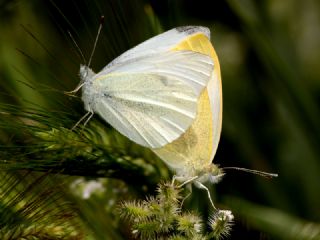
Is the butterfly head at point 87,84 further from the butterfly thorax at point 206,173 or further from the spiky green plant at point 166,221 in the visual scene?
the spiky green plant at point 166,221

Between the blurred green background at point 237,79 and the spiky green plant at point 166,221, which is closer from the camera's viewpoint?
the spiky green plant at point 166,221

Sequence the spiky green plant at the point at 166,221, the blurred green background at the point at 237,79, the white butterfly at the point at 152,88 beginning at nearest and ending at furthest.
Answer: the spiky green plant at the point at 166,221, the blurred green background at the point at 237,79, the white butterfly at the point at 152,88

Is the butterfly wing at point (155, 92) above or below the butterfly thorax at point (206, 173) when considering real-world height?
above

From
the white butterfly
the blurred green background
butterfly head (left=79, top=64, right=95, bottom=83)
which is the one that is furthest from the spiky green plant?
butterfly head (left=79, top=64, right=95, bottom=83)

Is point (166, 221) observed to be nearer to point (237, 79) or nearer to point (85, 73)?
point (85, 73)

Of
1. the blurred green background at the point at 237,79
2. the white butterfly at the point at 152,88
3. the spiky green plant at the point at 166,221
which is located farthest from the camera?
the white butterfly at the point at 152,88

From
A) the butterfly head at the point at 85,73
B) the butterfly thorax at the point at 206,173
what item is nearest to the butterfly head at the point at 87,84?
the butterfly head at the point at 85,73

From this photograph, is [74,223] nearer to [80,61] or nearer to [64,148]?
[64,148]

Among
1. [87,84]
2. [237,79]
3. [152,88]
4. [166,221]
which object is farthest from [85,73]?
[237,79]
